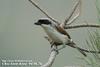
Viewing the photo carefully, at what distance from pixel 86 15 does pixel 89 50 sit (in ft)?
2.12

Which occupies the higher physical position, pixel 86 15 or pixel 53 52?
pixel 53 52

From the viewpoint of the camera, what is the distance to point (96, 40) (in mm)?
567

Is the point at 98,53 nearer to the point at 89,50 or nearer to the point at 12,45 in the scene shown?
the point at 89,50

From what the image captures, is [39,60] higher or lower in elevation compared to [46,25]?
lower

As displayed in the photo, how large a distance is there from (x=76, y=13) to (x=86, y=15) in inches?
15.6

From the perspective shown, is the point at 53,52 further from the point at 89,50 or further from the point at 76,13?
the point at 76,13

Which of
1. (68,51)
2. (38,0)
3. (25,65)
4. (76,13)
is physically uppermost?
(76,13)

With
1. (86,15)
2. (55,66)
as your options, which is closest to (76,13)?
(86,15)

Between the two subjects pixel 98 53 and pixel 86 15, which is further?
pixel 86 15

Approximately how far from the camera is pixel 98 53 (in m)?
0.56

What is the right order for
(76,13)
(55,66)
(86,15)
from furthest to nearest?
(55,66) < (86,15) < (76,13)

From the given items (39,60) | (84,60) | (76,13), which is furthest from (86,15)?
(84,60)

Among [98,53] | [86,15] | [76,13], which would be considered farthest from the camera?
Result: [86,15]

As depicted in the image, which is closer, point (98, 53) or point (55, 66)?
point (98, 53)
